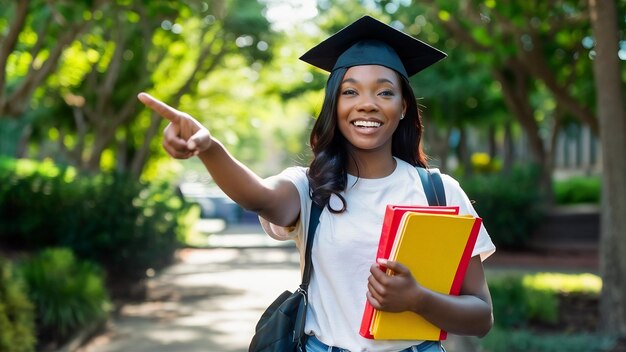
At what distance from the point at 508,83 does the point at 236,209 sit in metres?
19.7

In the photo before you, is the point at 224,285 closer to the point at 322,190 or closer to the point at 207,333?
the point at 207,333

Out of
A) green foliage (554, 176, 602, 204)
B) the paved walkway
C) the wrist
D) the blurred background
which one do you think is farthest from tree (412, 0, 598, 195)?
green foliage (554, 176, 602, 204)

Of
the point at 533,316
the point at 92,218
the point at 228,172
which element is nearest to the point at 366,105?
the point at 228,172

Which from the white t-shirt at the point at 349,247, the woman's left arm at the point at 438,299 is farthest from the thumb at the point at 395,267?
the white t-shirt at the point at 349,247

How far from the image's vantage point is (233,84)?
28.1 m

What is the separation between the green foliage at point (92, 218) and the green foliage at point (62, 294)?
8.22ft

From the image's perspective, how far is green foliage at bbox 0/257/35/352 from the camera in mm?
7752

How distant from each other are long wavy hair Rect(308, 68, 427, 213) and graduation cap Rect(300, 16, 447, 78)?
0.06 m

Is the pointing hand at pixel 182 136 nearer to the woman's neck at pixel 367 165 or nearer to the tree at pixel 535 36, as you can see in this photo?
the woman's neck at pixel 367 165

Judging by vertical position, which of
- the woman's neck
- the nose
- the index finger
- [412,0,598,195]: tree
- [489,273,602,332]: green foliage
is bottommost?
[489,273,602,332]: green foliage

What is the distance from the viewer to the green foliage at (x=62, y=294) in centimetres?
→ 1053

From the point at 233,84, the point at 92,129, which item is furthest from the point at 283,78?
the point at 92,129

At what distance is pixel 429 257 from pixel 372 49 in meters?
0.67

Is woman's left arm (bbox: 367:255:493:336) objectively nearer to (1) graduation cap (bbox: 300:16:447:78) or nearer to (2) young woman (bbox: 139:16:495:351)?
(2) young woman (bbox: 139:16:495:351)
